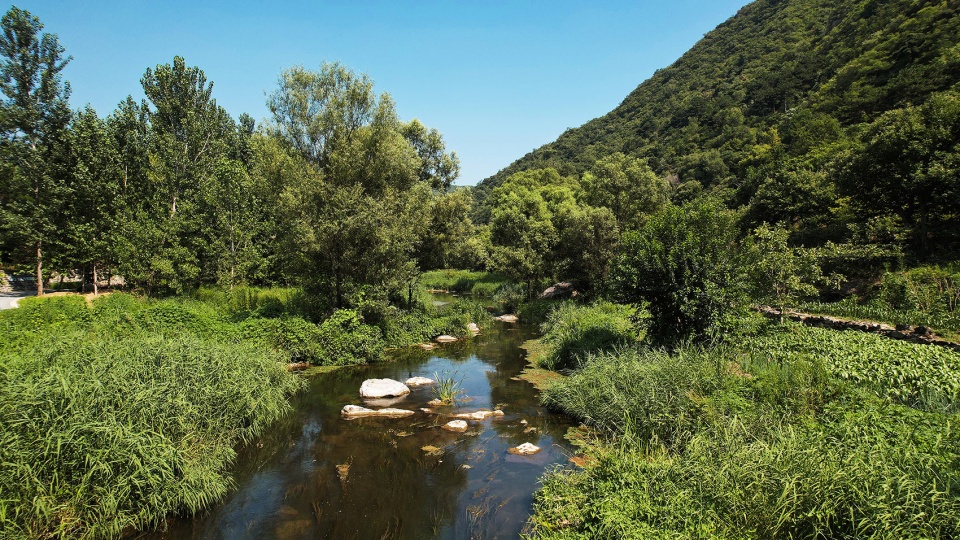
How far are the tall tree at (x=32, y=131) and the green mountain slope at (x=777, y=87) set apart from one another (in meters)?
50.2

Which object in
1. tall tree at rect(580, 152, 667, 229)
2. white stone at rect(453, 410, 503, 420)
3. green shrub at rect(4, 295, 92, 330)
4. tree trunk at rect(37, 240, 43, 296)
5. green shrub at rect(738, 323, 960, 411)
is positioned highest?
tall tree at rect(580, 152, 667, 229)

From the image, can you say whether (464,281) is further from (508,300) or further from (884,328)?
(884,328)

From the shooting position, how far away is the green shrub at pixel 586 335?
1727 centimetres

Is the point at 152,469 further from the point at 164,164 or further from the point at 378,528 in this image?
the point at 164,164

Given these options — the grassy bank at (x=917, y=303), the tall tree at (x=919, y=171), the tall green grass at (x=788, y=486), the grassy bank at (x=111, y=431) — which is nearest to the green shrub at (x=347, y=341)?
the grassy bank at (x=111, y=431)

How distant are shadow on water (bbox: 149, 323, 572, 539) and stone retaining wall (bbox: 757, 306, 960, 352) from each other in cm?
1146

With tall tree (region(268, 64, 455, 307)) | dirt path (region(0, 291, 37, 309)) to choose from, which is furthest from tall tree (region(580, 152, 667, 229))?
dirt path (region(0, 291, 37, 309))

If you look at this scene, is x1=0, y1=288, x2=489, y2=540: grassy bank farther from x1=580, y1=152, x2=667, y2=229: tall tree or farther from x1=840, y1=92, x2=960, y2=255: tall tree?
x1=840, y1=92, x2=960, y2=255: tall tree

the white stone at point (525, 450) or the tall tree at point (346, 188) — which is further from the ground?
the tall tree at point (346, 188)

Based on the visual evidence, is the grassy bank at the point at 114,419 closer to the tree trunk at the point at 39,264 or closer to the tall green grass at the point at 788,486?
the tall green grass at the point at 788,486

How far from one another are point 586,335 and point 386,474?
11.0 meters

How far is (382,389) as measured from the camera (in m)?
15.8

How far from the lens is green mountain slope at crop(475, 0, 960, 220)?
4144 centimetres

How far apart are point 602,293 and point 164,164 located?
3122 cm
